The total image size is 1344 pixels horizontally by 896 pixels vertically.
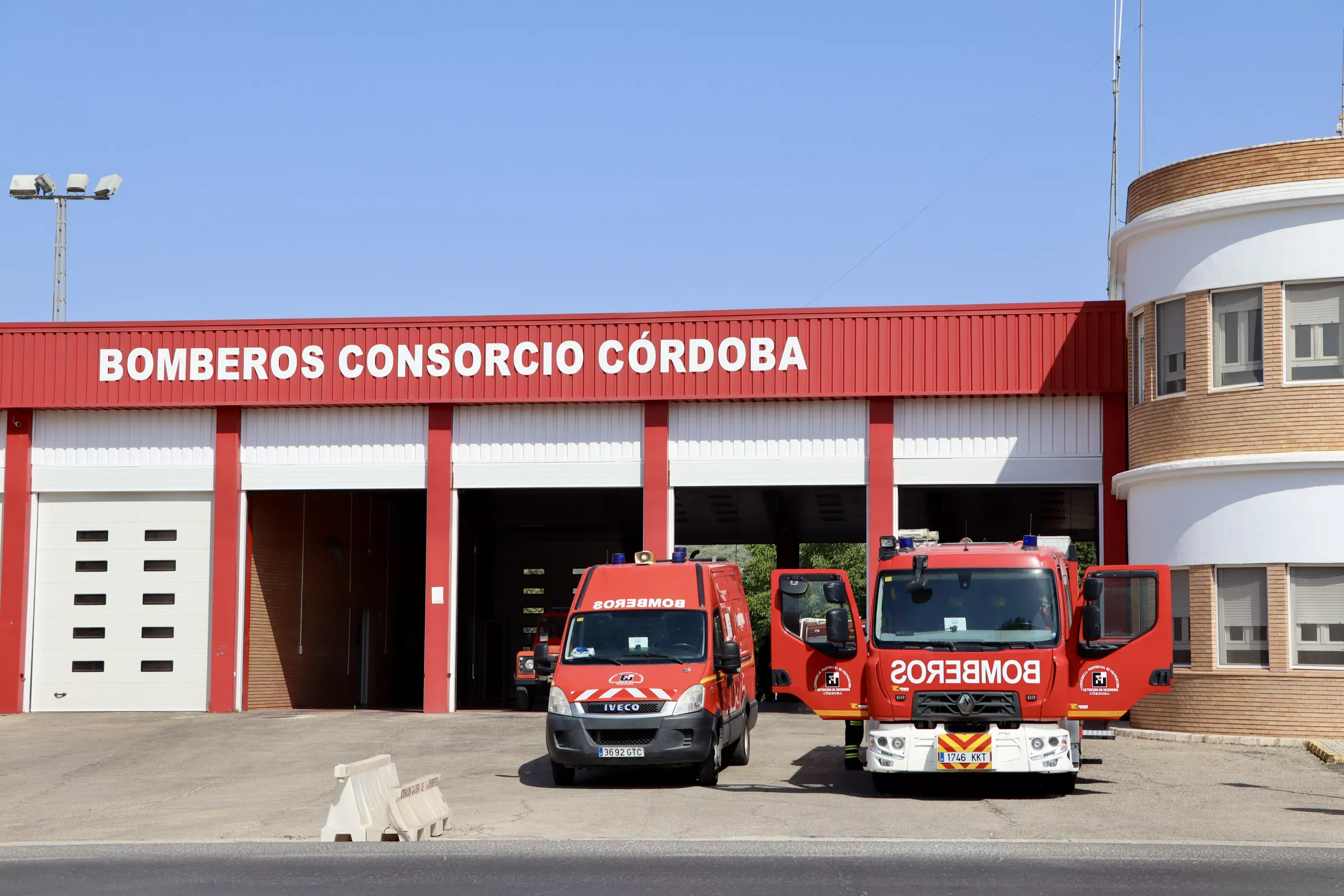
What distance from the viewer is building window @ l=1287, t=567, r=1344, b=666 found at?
22.0m

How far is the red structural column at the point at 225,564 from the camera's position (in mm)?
28562

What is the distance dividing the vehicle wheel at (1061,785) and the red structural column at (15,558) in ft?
64.8

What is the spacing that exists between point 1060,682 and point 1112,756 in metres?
5.70

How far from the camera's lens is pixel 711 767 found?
17766 mm

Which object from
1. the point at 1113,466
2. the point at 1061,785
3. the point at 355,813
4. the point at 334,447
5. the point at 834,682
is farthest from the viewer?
the point at 334,447

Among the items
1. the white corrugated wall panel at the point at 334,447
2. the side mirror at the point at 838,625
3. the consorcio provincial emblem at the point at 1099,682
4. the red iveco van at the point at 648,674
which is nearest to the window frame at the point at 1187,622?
the consorcio provincial emblem at the point at 1099,682

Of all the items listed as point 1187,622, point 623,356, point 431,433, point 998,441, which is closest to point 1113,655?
point 1187,622

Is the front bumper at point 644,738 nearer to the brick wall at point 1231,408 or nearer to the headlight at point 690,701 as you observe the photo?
the headlight at point 690,701

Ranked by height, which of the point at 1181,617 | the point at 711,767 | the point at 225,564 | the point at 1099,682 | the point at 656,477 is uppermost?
the point at 656,477

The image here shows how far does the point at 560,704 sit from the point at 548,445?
445 inches

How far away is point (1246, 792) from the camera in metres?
17.2

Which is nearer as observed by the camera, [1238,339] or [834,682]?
[834,682]

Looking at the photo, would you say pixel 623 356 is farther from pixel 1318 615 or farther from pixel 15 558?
pixel 1318 615

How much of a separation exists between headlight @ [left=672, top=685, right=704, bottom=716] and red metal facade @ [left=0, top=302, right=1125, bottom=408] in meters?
10.9
